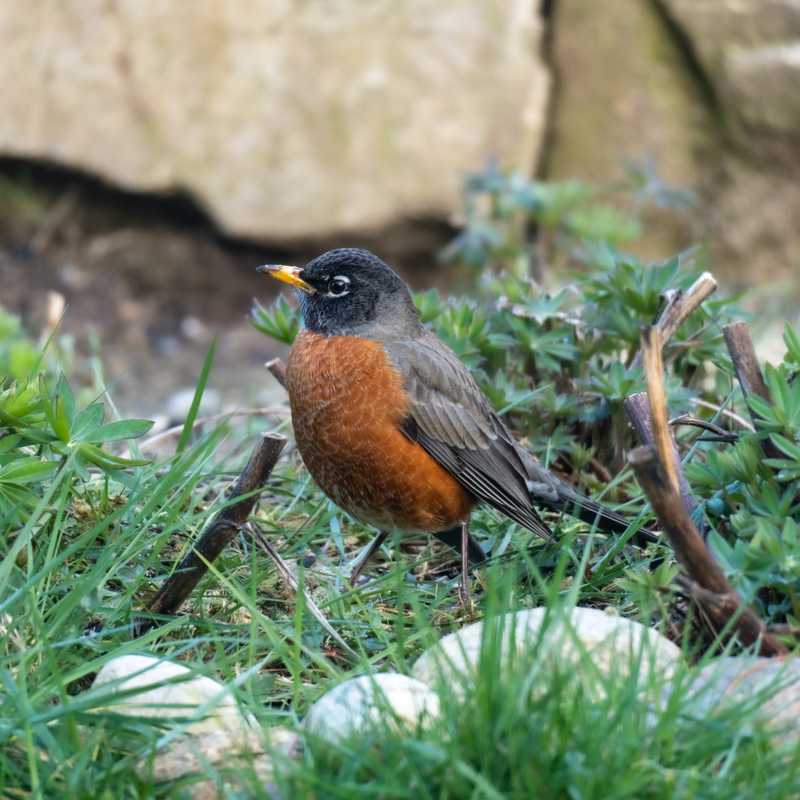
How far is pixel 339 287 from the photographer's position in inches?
167

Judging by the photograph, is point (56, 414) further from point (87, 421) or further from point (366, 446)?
point (366, 446)

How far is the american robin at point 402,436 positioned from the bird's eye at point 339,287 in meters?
0.03

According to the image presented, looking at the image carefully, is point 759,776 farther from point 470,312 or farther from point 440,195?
point 440,195

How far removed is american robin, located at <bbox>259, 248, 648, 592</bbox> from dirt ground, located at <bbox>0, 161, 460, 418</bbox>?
144 inches

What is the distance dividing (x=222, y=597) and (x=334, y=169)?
5.04 m

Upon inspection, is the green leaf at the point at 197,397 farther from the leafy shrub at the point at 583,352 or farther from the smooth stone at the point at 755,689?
the smooth stone at the point at 755,689

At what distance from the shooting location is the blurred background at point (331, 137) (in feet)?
25.7

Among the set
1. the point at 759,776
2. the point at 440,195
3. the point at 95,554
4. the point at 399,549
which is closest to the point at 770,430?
the point at 759,776

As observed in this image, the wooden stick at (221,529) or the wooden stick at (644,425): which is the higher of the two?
the wooden stick at (644,425)

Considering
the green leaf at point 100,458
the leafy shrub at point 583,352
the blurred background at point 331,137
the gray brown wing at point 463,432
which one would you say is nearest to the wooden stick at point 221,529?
the green leaf at point 100,458

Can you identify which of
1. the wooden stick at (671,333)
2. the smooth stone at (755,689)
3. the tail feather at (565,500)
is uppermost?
the wooden stick at (671,333)

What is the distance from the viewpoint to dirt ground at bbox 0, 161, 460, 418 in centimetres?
786

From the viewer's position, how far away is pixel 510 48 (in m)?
8.14

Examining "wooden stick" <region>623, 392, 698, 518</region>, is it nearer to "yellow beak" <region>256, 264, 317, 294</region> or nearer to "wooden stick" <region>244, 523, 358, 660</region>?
"wooden stick" <region>244, 523, 358, 660</region>
